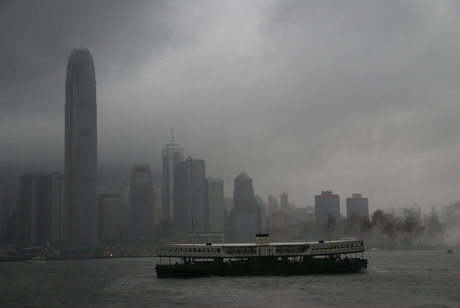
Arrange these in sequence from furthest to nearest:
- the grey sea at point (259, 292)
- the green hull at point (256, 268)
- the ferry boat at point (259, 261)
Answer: the ferry boat at point (259, 261) < the green hull at point (256, 268) < the grey sea at point (259, 292)

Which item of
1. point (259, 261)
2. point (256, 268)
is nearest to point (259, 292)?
point (256, 268)

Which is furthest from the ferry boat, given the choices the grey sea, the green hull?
the grey sea

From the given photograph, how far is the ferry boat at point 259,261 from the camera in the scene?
358 feet

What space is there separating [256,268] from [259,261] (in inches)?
59.3

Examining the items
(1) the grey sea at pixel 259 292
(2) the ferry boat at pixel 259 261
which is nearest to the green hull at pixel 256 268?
(2) the ferry boat at pixel 259 261

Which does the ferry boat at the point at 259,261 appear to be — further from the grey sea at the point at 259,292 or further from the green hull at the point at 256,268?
the grey sea at the point at 259,292

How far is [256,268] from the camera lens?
110 metres

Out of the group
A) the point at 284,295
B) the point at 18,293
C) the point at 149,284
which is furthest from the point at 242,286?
the point at 18,293

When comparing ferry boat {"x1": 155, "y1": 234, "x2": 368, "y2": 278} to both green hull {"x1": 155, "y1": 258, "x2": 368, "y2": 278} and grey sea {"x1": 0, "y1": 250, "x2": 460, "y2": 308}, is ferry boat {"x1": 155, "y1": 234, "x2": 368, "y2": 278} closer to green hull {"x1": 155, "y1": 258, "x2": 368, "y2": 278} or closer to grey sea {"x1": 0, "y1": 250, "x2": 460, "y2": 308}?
green hull {"x1": 155, "y1": 258, "x2": 368, "y2": 278}

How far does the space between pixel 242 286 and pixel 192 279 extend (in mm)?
16088

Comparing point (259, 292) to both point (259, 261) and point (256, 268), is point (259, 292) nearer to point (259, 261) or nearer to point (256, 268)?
point (256, 268)

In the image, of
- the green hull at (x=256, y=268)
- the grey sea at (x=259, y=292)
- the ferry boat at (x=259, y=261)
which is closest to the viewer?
the grey sea at (x=259, y=292)

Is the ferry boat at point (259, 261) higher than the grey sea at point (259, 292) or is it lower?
higher

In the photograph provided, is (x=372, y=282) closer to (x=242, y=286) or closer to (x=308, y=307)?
(x=242, y=286)
